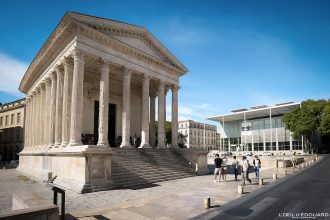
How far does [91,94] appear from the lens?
28609 mm

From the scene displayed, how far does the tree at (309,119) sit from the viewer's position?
5628 cm

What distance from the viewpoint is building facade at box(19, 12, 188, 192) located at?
16953 millimetres

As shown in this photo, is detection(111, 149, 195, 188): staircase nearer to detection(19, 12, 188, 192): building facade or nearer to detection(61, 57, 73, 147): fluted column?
detection(19, 12, 188, 192): building facade

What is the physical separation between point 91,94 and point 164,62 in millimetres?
9068

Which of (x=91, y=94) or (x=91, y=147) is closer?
(x=91, y=147)

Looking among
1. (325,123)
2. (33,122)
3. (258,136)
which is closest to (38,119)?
(33,122)

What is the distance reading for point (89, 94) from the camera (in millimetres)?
28438

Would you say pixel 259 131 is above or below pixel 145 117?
below

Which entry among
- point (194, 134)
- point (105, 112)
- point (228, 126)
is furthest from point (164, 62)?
point (194, 134)

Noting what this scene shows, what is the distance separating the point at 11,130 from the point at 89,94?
137 feet

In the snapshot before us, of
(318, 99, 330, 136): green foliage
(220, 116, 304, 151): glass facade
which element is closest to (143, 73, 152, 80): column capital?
(318, 99, 330, 136): green foliage

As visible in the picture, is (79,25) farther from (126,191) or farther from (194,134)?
(194,134)

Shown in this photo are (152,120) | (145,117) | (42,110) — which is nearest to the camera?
(145,117)

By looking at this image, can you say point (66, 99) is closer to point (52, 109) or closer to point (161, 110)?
point (52, 109)
